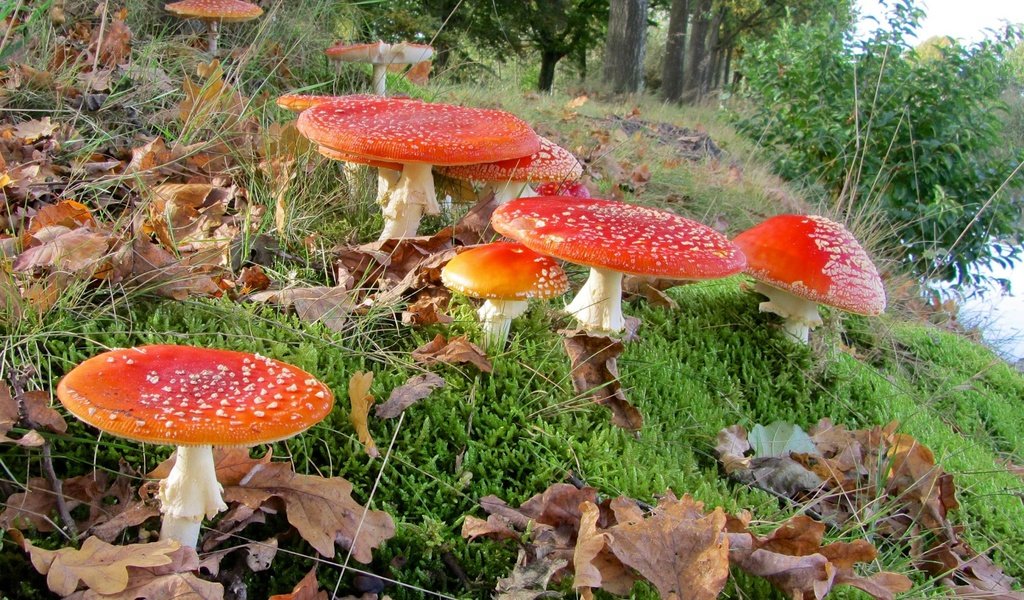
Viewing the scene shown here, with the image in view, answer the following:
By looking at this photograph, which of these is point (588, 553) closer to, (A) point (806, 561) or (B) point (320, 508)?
(A) point (806, 561)

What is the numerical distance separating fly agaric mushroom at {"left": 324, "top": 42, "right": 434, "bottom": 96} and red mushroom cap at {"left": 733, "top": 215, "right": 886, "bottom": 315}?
3430 millimetres

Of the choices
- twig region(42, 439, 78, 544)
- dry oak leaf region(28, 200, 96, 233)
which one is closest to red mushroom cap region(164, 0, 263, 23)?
dry oak leaf region(28, 200, 96, 233)

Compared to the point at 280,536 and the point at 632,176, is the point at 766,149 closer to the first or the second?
the point at 632,176

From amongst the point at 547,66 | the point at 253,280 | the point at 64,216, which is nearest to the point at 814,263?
the point at 253,280

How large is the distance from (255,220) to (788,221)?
2343 millimetres

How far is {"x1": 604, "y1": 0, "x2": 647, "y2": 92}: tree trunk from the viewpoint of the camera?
12.3 metres

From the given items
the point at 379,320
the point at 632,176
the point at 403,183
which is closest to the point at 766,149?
the point at 632,176

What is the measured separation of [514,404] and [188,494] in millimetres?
1052

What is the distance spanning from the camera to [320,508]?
1.91 meters

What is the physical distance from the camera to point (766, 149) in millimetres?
8789

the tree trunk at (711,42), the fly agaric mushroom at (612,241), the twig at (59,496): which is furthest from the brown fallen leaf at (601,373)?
the tree trunk at (711,42)

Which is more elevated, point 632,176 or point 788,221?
point 788,221

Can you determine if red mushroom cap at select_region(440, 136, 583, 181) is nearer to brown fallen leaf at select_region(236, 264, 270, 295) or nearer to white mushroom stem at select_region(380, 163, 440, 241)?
white mushroom stem at select_region(380, 163, 440, 241)

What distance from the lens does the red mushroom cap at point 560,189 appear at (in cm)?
359
